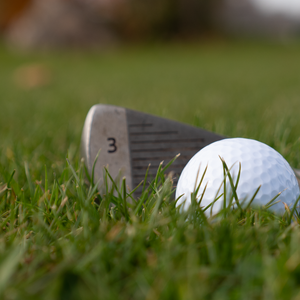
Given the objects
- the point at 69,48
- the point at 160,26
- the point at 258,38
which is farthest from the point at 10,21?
the point at 258,38

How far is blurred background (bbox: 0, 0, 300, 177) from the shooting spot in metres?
3.07

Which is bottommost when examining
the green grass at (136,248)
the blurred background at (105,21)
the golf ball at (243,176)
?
the green grass at (136,248)

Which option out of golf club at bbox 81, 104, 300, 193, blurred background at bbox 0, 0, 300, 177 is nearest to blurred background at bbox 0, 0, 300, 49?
blurred background at bbox 0, 0, 300, 177

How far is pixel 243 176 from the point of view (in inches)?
52.6

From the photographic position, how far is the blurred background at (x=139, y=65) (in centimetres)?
307

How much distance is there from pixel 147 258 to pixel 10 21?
21.4 meters

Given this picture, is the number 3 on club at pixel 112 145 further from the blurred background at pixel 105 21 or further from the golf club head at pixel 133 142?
the blurred background at pixel 105 21

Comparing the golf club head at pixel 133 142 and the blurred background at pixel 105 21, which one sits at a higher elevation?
the blurred background at pixel 105 21

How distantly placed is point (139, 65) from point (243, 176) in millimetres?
11238

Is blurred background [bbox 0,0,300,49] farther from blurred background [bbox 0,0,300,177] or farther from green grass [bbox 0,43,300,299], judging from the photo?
green grass [bbox 0,43,300,299]

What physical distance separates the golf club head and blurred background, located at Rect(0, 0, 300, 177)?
0.44 m

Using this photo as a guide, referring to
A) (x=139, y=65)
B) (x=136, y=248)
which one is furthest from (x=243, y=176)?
(x=139, y=65)

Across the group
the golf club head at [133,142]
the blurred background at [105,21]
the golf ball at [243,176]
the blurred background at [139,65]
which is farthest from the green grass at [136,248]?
the blurred background at [105,21]

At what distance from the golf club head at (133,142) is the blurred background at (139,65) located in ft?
1.44
